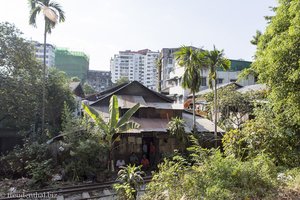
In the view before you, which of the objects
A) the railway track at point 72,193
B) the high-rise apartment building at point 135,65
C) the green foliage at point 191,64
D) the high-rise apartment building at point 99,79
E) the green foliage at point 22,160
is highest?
the high-rise apartment building at point 135,65

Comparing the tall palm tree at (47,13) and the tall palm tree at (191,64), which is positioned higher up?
the tall palm tree at (47,13)

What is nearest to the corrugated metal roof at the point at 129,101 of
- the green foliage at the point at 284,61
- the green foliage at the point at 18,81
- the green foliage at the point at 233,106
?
the green foliage at the point at 233,106

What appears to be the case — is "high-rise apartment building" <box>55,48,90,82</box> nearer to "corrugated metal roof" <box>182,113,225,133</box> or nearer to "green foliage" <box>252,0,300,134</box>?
"corrugated metal roof" <box>182,113,225,133</box>

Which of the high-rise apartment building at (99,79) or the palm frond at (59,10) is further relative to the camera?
the high-rise apartment building at (99,79)

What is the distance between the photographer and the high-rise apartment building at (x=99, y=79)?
92175 mm

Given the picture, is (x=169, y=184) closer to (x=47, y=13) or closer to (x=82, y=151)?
(x=82, y=151)

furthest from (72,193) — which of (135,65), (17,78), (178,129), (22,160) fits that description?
(135,65)

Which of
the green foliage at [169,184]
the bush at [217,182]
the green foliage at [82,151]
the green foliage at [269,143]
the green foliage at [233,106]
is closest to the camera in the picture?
the bush at [217,182]

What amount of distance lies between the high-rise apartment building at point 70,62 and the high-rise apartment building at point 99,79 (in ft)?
39.5

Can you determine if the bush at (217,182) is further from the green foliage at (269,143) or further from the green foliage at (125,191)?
the green foliage at (269,143)

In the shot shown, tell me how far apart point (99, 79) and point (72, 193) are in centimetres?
8482

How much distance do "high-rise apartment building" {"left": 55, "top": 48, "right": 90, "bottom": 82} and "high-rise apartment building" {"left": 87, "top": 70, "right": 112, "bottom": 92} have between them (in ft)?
39.5

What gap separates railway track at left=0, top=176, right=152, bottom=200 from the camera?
35.2ft

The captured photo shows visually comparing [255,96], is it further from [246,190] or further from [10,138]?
[10,138]
